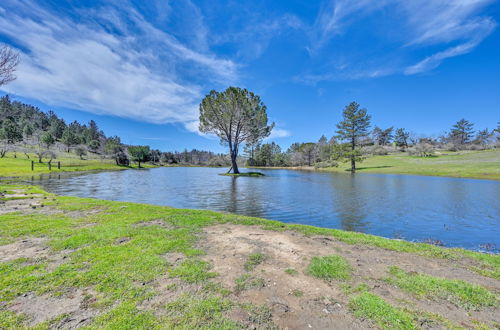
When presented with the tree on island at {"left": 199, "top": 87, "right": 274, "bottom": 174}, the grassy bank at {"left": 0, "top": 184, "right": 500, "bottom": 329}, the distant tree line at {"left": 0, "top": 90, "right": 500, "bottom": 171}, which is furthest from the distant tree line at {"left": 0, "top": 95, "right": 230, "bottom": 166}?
the grassy bank at {"left": 0, "top": 184, "right": 500, "bottom": 329}

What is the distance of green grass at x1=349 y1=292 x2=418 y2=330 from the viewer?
9.71 ft

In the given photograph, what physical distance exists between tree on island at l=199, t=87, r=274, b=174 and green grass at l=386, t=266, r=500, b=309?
114ft

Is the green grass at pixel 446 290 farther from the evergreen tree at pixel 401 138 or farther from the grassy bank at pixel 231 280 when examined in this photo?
the evergreen tree at pixel 401 138

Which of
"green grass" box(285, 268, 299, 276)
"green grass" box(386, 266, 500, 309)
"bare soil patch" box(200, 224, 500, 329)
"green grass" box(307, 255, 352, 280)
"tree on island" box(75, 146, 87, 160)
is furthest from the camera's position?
"tree on island" box(75, 146, 87, 160)

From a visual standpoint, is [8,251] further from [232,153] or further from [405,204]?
[232,153]

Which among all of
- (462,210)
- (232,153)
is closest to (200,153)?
(232,153)

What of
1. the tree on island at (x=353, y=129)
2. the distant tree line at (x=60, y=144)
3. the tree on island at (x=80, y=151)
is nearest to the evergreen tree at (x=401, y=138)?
the tree on island at (x=353, y=129)

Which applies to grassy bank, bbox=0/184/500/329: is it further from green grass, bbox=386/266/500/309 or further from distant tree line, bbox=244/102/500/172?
distant tree line, bbox=244/102/500/172

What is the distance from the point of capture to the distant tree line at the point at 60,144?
213 ft

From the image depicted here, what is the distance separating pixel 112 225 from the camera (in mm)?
7230

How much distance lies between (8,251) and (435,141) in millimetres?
130258

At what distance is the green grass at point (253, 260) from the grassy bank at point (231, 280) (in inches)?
1.0

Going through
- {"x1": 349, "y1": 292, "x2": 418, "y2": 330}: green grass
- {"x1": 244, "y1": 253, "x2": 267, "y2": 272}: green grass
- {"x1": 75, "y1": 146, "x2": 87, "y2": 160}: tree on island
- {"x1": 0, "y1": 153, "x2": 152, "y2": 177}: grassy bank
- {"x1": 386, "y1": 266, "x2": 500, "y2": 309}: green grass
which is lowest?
{"x1": 386, "y1": 266, "x2": 500, "y2": 309}: green grass

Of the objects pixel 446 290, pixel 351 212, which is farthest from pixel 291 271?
pixel 351 212
